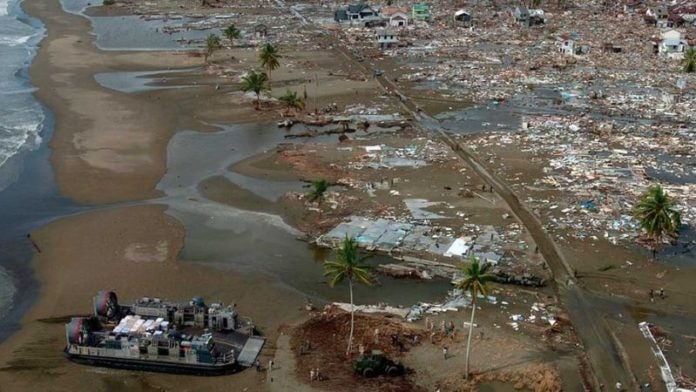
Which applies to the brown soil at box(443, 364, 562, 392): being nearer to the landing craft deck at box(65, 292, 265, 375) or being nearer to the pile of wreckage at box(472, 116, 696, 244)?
the landing craft deck at box(65, 292, 265, 375)

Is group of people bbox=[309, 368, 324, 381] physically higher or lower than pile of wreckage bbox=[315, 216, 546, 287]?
lower

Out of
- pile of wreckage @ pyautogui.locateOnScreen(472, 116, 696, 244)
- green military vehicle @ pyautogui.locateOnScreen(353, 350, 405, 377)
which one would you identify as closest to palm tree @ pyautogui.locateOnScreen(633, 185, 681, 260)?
pile of wreckage @ pyautogui.locateOnScreen(472, 116, 696, 244)

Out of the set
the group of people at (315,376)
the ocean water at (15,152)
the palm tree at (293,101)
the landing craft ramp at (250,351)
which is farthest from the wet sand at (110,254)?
the palm tree at (293,101)

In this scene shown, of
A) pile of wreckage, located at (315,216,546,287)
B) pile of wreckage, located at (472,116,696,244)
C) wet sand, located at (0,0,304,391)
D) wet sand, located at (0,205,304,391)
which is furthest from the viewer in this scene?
pile of wreckage, located at (472,116,696,244)

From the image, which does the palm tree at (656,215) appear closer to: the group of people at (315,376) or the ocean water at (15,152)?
the group of people at (315,376)

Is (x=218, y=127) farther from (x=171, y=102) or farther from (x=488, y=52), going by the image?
(x=488, y=52)

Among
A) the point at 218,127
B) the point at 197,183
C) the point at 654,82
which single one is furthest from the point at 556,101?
the point at 197,183

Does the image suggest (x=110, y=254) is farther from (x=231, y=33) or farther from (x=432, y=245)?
(x=231, y=33)
